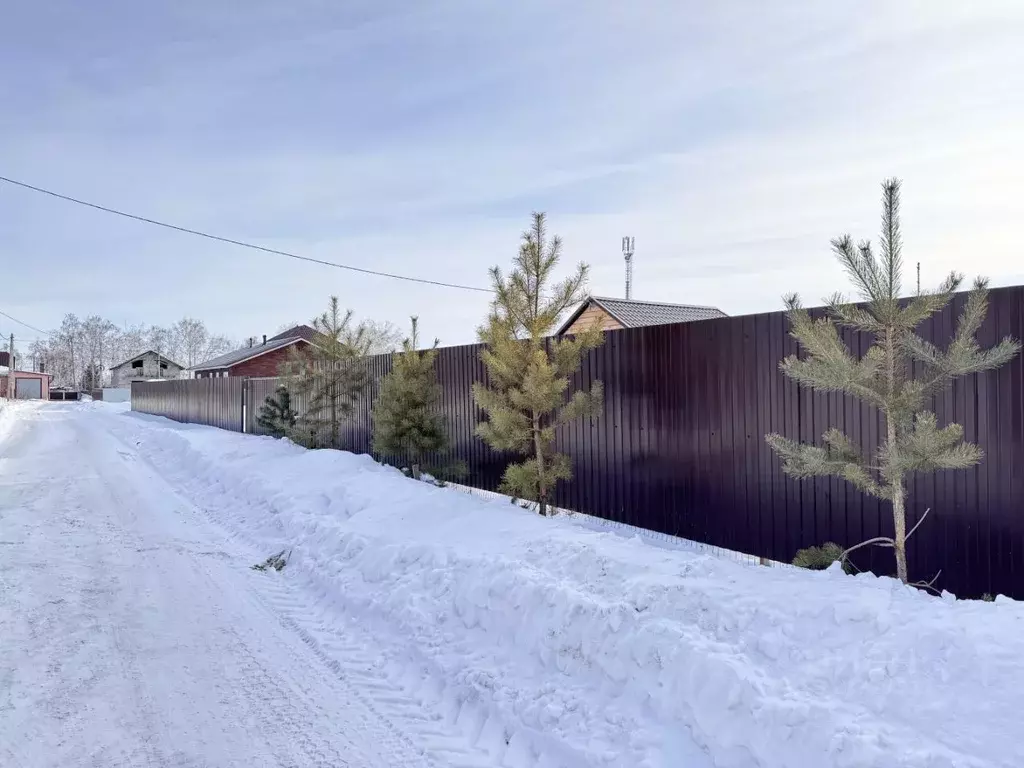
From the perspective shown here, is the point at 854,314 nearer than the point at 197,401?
Yes

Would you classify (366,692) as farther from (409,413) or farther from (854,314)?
(409,413)

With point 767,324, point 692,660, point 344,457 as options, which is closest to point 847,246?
point 767,324

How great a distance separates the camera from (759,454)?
6301 mm

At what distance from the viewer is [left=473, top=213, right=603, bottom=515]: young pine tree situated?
7902 millimetres

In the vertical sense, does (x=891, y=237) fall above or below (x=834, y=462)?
above

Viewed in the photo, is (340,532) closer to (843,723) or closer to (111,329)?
(843,723)

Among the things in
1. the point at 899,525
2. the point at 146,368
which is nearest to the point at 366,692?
the point at 899,525

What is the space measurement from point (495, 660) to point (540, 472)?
3.99 m

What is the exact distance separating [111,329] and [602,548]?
11321cm

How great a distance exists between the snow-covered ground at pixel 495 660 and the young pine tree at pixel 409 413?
12.2 feet

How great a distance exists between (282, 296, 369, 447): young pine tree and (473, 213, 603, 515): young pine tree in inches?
222

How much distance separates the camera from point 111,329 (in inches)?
3920

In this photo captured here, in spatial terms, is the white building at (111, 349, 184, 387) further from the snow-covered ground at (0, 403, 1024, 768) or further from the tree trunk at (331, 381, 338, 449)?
the snow-covered ground at (0, 403, 1024, 768)

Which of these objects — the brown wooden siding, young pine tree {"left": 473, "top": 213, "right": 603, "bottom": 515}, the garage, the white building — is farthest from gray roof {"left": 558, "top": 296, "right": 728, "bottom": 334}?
the garage
